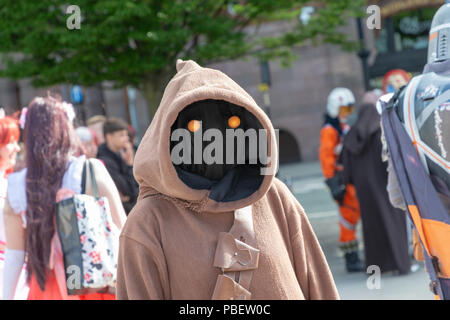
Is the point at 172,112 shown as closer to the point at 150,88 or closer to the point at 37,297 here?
the point at 37,297

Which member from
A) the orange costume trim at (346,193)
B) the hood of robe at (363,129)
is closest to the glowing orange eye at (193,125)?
the hood of robe at (363,129)

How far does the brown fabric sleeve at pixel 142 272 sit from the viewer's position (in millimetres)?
2203

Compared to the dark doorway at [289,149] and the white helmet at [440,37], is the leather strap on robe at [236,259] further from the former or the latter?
the dark doorway at [289,149]

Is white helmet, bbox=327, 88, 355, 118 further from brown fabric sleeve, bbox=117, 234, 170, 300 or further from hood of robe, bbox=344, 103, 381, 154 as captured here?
brown fabric sleeve, bbox=117, 234, 170, 300

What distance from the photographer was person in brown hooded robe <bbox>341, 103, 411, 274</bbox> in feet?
24.1

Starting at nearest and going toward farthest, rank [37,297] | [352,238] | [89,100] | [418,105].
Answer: [418,105], [37,297], [352,238], [89,100]

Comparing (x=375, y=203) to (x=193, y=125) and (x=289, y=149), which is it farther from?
(x=289, y=149)

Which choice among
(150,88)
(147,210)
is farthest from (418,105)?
(150,88)

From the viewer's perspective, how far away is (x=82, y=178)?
12.1 ft

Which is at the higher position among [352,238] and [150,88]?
[150,88]

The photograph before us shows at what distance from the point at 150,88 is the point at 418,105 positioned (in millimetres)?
7729

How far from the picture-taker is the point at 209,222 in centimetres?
231

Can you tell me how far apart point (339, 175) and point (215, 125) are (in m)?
5.65

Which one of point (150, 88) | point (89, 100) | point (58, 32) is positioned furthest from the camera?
point (89, 100)
